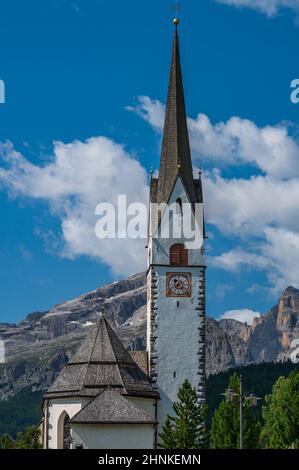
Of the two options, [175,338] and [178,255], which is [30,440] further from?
[178,255]

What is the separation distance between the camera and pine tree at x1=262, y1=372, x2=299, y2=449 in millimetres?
87575

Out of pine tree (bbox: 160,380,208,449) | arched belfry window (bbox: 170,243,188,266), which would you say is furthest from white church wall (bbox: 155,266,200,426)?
pine tree (bbox: 160,380,208,449)

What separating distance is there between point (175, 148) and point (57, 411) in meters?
26.0

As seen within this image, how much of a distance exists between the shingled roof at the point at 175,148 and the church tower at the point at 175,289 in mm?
109

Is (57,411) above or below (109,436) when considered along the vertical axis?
above

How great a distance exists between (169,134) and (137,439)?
30.5 metres

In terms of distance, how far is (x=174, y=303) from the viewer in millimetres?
88312

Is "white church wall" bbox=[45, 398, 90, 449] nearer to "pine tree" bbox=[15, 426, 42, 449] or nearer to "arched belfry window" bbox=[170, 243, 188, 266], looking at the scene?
"pine tree" bbox=[15, 426, 42, 449]

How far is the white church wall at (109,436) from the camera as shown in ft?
244

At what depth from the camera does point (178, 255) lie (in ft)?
293

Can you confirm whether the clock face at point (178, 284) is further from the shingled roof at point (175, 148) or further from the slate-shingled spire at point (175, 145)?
the slate-shingled spire at point (175, 145)

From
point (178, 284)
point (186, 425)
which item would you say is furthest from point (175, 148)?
point (186, 425)
